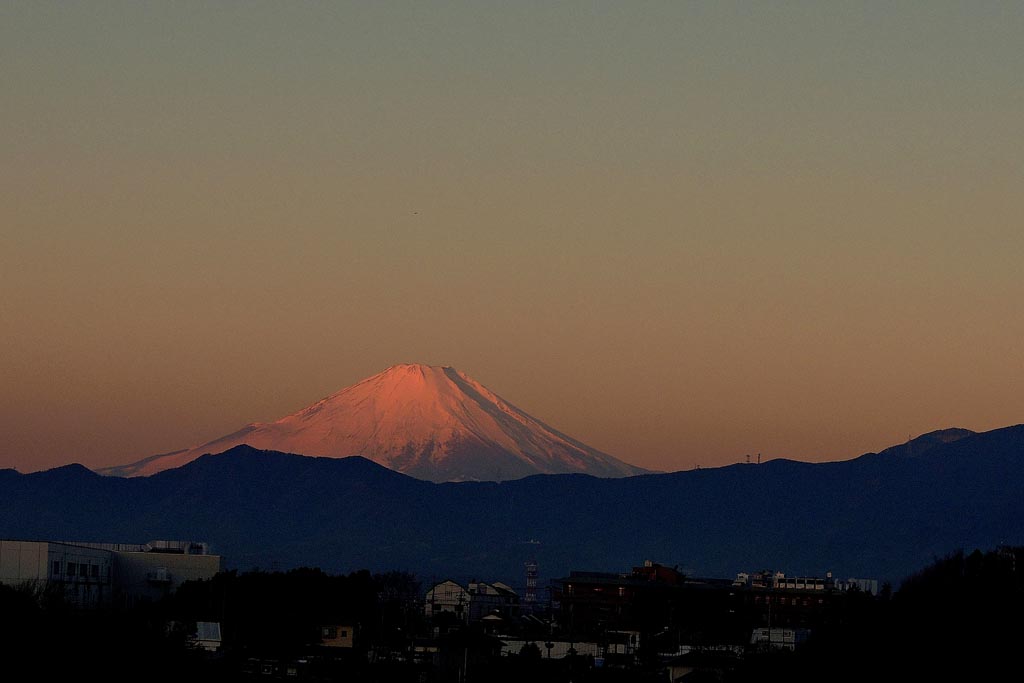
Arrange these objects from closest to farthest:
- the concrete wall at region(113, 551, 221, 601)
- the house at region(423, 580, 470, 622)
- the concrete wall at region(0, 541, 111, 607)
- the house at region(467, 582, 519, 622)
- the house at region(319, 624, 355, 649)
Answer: the concrete wall at region(0, 541, 111, 607), the house at region(319, 624, 355, 649), the concrete wall at region(113, 551, 221, 601), the house at region(467, 582, 519, 622), the house at region(423, 580, 470, 622)

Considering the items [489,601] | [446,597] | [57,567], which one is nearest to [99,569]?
[57,567]

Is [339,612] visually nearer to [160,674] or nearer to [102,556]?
[102,556]

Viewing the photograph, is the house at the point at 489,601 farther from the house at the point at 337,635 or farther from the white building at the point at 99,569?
the house at the point at 337,635

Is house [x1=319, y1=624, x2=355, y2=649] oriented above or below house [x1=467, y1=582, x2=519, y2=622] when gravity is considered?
below

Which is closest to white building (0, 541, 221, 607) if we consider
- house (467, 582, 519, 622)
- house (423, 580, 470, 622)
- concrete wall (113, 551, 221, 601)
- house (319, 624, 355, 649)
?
concrete wall (113, 551, 221, 601)

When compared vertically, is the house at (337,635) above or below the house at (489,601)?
below

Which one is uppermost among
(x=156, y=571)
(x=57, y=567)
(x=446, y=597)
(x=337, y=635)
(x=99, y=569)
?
(x=446, y=597)

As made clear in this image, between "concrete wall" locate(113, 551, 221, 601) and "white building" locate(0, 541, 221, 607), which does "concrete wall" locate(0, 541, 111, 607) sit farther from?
"concrete wall" locate(113, 551, 221, 601)

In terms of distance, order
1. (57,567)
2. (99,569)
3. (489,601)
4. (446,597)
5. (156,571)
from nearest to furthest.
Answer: (57,567) < (99,569) < (156,571) < (489,601) < (446,597)

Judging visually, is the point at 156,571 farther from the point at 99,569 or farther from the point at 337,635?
the point at 337,635

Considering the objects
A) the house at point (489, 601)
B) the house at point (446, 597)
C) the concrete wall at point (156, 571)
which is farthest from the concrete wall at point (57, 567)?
the house at point (446, 597)

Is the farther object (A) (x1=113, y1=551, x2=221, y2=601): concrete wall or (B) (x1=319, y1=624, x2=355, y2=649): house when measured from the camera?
(A) (x1=113, y1=551, x2=221, y2=601): concrete wall

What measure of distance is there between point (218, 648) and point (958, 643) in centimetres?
3654

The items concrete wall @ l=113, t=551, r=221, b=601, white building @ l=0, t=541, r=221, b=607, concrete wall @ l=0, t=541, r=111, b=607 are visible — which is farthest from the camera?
concrete wall @ l=113, t=551, r=221, b=601
